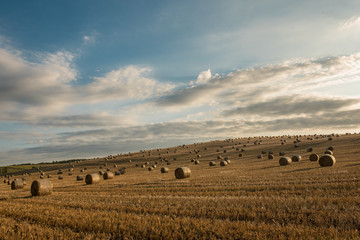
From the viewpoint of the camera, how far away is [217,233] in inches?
247

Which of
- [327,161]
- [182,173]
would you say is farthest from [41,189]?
[327,161]

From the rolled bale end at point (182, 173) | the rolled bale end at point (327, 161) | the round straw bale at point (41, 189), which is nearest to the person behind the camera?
the round straw bale at point (41, 189)

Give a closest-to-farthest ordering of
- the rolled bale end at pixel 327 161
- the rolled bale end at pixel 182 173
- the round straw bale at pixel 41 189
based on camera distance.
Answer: the round straw bale at pixel 41 189, the rolled bale end at pixel 327 161, the rolled bale end at pixel 182 173

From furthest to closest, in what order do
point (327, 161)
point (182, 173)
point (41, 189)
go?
1. point (182, 173)
2. point (327, 161)
3. point (41, 189)

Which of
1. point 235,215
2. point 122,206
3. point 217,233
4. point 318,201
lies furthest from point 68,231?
point 318,201

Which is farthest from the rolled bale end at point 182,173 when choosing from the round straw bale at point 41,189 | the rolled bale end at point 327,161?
the rolled bale end at point 327,161

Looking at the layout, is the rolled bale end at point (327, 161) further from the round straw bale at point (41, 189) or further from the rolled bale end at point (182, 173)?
the round straw bale at point (41, 189)

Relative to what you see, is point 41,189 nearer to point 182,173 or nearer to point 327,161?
point 182,173

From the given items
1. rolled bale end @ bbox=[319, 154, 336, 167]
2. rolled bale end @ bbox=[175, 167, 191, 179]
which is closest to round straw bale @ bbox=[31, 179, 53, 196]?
rolled bale end @ bbox=[175, 167, 191, 179]

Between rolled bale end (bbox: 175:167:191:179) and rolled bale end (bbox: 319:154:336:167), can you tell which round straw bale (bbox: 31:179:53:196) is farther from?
rolled bale end (bbox: 319:154:336:167)

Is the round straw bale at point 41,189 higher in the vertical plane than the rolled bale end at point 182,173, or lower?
higher

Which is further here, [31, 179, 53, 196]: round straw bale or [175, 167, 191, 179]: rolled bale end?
[175, 167, 191, 179]: rolled bale end

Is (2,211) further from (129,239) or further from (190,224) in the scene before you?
(190,224)

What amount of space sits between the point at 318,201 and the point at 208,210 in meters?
3.95
